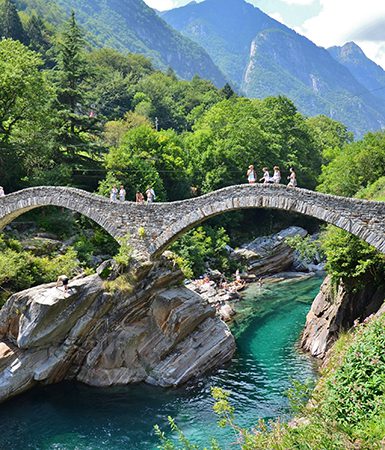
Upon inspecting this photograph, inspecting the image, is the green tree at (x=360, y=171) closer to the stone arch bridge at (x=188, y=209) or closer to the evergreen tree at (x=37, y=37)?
the stone arch bridge at (x=188, y=209)

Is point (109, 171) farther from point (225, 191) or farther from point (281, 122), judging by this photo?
point (281, 122)

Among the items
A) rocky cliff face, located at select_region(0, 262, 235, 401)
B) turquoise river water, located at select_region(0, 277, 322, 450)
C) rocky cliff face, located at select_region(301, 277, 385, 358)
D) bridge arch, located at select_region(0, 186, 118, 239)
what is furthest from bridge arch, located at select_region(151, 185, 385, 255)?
turquoise river water, located at select_region(0, 277, 322, 450)

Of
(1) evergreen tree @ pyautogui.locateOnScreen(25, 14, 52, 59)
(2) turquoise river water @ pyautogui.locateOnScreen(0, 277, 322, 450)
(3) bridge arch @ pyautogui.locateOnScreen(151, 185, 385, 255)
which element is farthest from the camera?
(1) evergreen tree @ pyautogui.locateOnScreen(25, 14, 52, 59)

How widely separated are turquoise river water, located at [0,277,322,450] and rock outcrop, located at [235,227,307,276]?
16234mm

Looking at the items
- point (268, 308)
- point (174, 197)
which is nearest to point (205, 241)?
point (174, 197)

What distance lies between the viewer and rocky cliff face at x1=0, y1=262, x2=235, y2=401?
1866 cm

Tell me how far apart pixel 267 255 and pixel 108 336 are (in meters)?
22.8

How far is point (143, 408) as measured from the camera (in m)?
17.5

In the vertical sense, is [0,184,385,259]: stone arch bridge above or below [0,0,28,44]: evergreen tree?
below

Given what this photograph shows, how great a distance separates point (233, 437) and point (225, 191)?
979 centimetres

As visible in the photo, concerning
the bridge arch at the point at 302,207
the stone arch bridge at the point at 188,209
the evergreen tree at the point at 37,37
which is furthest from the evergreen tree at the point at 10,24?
the bridge arch at the point at 302,207

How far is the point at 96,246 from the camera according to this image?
3112 cm

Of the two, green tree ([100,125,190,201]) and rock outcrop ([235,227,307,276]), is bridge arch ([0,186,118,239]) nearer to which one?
green tree ([100,125,190,201])

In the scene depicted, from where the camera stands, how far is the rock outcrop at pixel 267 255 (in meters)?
39.6
